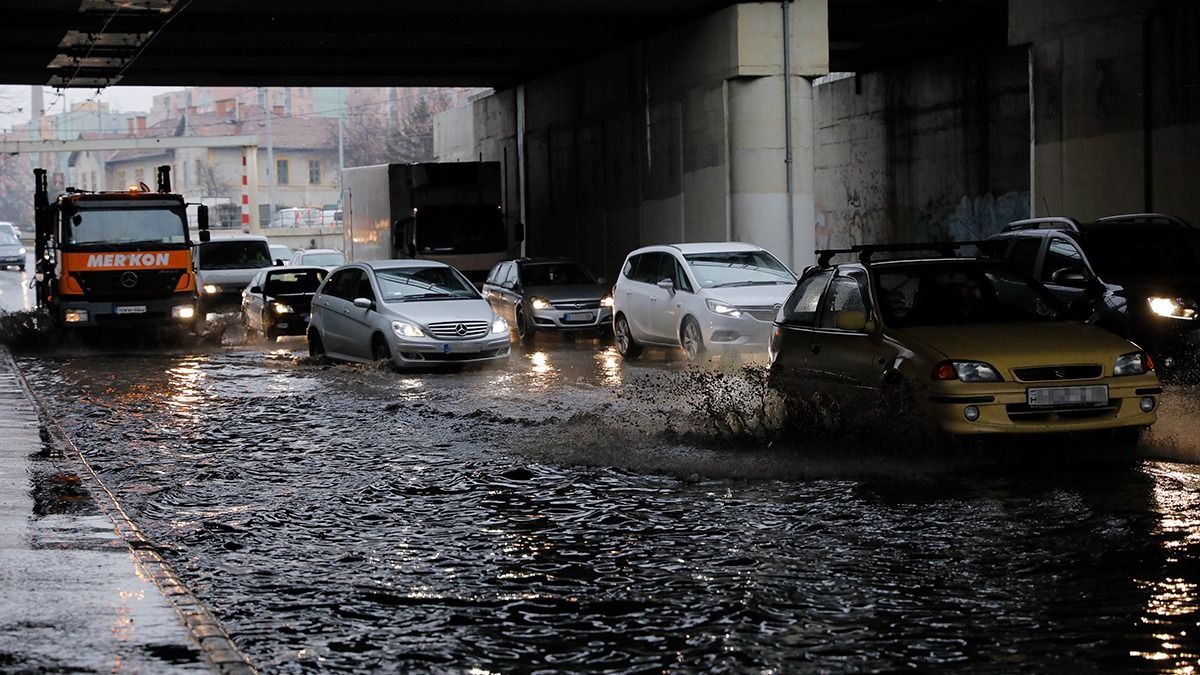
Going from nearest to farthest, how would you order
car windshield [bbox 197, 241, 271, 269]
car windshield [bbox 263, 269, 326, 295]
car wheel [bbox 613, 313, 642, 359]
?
1. car wheel [bbox 613, 313, 642, 359]
2. car windshield [bbox 263, 269, 326, 295]
3. car windshield [bbox 197, 241, 271, 269]

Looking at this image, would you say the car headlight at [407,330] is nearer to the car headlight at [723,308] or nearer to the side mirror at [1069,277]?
the car headlight at [723,308]

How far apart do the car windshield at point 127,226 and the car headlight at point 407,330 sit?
7.73m

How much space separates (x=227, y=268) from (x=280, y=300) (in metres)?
7.36

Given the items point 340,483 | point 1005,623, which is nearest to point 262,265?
point 340,483

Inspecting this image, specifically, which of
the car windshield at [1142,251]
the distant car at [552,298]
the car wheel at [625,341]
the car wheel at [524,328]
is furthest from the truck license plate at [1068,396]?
the car wheel at [524,328]

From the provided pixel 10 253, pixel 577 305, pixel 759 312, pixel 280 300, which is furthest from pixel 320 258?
pixel 10 253

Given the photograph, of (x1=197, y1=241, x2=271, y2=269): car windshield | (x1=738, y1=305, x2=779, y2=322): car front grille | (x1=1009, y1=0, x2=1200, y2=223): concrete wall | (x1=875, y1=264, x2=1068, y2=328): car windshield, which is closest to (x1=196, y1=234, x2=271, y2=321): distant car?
(x1=197, y1=241, x2=271, y2=269): car windshield

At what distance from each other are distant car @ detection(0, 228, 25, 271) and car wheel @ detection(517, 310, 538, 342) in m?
49.0

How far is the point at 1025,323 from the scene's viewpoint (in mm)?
10875

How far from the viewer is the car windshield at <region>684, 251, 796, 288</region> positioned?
20636 mm

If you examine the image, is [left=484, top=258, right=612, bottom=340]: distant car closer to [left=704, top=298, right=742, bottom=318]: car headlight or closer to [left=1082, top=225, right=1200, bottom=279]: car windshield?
[left=704, top=298, right=742, bottom=318]: car headlight

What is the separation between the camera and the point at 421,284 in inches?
832

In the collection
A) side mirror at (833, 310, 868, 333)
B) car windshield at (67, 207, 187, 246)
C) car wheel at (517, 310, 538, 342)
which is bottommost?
car wheel at (517, 310, 538, 342)

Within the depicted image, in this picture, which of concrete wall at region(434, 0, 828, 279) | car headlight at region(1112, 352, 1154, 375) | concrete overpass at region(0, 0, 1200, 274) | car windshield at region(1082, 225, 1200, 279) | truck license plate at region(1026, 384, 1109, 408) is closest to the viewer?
truck license plate at region(1026, 384, 1109, 408)
